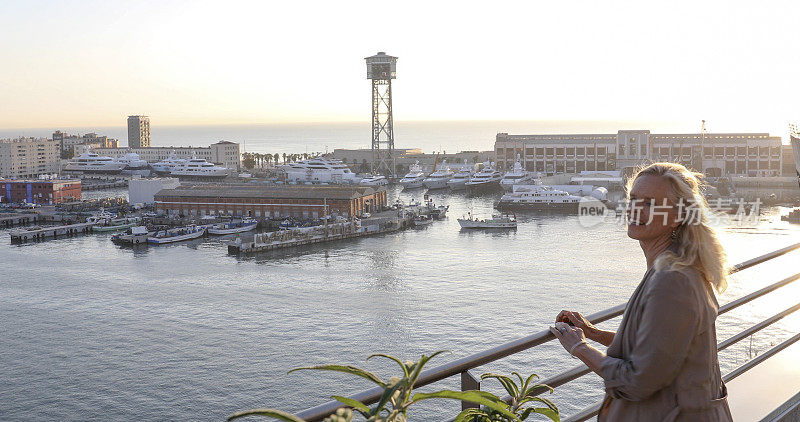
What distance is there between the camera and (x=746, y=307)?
605cm

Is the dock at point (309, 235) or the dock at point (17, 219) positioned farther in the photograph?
the dock at point (17, 219)

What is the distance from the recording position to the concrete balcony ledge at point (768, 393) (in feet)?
2.53

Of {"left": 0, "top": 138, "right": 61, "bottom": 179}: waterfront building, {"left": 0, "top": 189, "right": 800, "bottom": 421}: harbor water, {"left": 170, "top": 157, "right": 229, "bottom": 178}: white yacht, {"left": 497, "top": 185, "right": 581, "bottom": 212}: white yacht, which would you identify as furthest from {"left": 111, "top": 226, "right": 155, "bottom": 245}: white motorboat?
{"left": 0, "top": 138, "right": 61, "bottom": 179}: waterfront building

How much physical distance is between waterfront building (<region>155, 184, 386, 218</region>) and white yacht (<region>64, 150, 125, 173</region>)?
11.7 m

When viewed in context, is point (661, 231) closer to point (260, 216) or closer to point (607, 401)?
point (607, 401)

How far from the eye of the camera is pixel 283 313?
627 centimetres

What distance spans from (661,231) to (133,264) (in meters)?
9.38

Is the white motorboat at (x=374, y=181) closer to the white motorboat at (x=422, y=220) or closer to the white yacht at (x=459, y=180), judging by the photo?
the white yacht at (x=459, y=180)

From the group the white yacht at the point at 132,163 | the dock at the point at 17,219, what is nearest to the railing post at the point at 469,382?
the dock at the point at 17,219

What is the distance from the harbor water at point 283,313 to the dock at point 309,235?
268mm

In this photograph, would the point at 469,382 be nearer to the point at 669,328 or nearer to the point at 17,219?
the point at 669,328

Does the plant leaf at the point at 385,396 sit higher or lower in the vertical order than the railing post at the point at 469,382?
higher

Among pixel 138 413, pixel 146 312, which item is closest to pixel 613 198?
pixel 146 312

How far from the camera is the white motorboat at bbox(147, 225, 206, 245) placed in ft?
36.9
